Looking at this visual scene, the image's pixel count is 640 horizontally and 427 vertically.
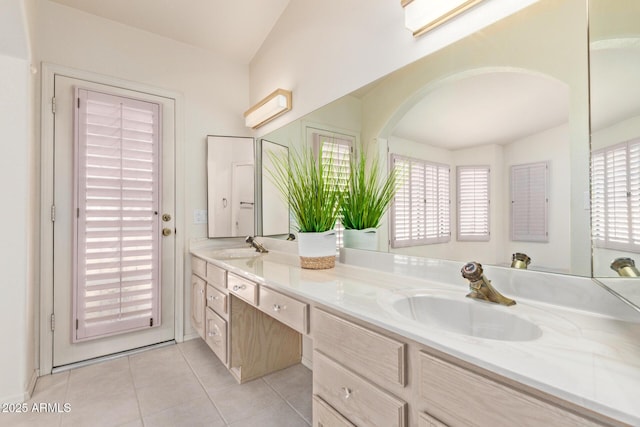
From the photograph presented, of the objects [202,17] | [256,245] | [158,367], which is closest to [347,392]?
[256,245]

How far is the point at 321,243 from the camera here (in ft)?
5.36

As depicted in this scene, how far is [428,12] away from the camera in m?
1.26

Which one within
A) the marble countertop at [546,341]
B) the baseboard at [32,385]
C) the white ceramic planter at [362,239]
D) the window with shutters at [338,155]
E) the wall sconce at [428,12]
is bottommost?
the baseboard at [32,385]

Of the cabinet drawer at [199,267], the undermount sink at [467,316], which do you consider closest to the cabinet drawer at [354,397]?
the undermount sink at [467,316]

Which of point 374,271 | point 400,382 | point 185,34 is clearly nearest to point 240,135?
point 185,34

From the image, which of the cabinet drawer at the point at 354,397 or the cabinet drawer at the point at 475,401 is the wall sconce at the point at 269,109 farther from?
the cabinet drawer at the point at 475,401

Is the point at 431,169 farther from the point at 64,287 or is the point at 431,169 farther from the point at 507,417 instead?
the point at 64,287

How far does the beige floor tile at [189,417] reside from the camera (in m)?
1.56

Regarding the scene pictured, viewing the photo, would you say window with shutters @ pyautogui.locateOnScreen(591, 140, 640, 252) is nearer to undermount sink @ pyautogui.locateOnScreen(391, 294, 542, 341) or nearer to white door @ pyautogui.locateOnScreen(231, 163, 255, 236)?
undermount sink @ pyautogui.locateOnScreen(391, 294, 542, 341)

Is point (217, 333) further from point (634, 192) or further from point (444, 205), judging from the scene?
point (634, 192)

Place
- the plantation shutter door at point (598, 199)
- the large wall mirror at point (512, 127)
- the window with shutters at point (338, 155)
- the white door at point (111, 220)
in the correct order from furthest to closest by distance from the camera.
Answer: the white door at point (111, 220) < the window with shutters at point (338, 155) < the large wall mirror at point (512, 127) < the plantation shutter door at point (598, 199)

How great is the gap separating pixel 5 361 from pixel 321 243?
6.23 ft

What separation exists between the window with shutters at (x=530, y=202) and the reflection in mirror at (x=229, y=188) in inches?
83.6

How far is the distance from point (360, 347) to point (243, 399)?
1.24 m
